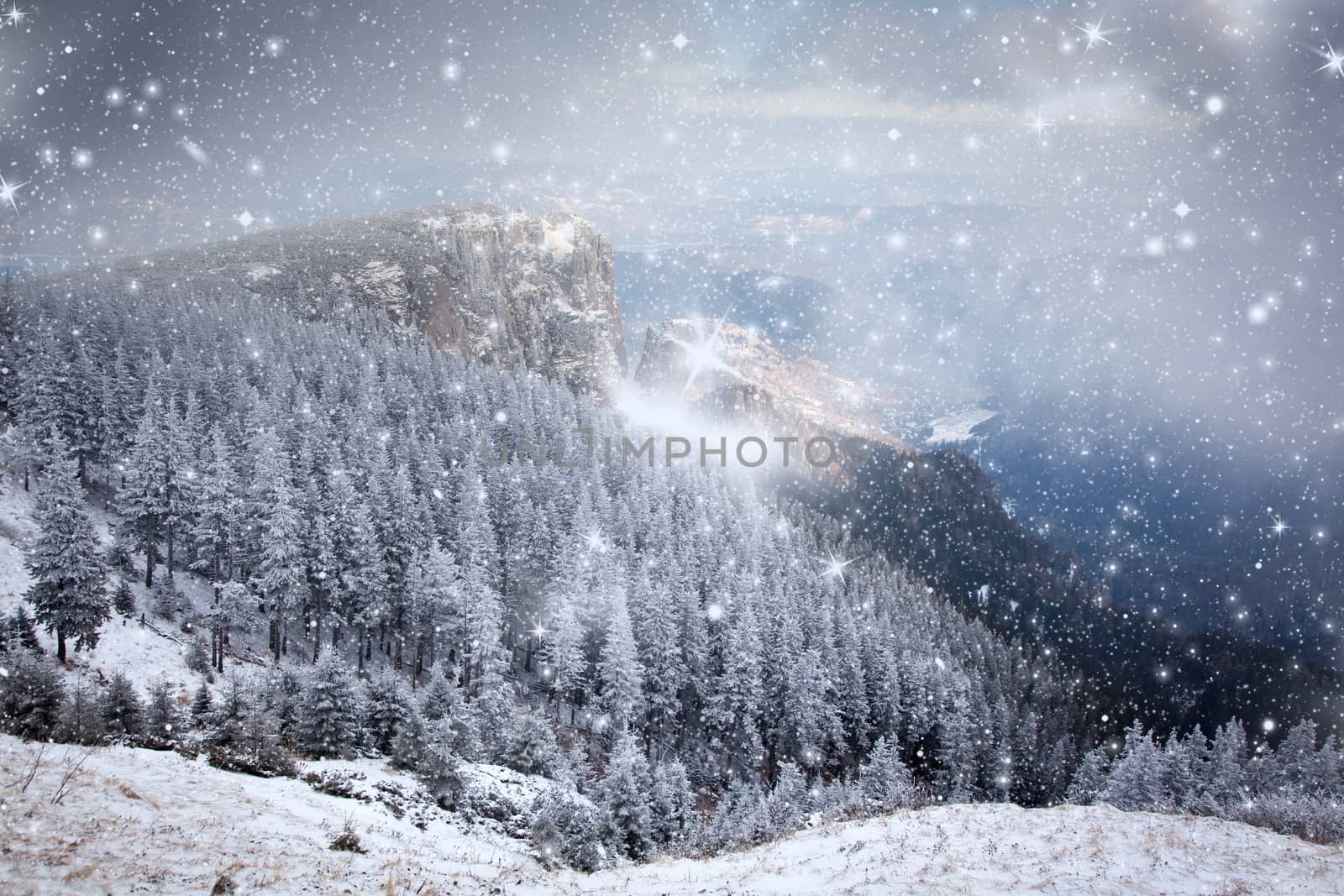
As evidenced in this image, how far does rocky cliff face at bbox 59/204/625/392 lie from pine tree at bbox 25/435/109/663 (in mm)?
87105

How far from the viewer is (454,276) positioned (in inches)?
5320

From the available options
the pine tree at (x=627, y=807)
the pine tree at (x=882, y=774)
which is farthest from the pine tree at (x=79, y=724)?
the pine tree at (x=882, y=774)

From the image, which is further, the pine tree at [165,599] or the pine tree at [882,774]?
the pine tree at [165,599]

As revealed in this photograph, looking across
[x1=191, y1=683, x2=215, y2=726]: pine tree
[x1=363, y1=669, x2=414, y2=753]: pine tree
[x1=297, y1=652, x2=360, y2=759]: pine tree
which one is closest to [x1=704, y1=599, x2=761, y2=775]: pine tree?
[x1=363, y1=669, x2=414, y2=753]: pine tree

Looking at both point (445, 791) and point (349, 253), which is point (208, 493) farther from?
point (349, 253)

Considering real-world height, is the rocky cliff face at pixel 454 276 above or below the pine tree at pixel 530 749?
above

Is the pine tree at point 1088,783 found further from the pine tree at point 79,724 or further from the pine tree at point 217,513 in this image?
the pine tree at point 217,513

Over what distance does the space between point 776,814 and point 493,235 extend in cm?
14923

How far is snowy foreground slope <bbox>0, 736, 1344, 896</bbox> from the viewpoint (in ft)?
29.5

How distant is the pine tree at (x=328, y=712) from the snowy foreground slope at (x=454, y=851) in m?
5.17

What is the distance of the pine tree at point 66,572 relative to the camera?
2744 cm

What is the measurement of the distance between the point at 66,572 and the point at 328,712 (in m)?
16.3

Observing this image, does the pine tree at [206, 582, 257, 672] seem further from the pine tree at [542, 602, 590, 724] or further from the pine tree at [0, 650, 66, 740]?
the pine tree at [0, 650, 66, 740]

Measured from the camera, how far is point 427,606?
40.2 meters
